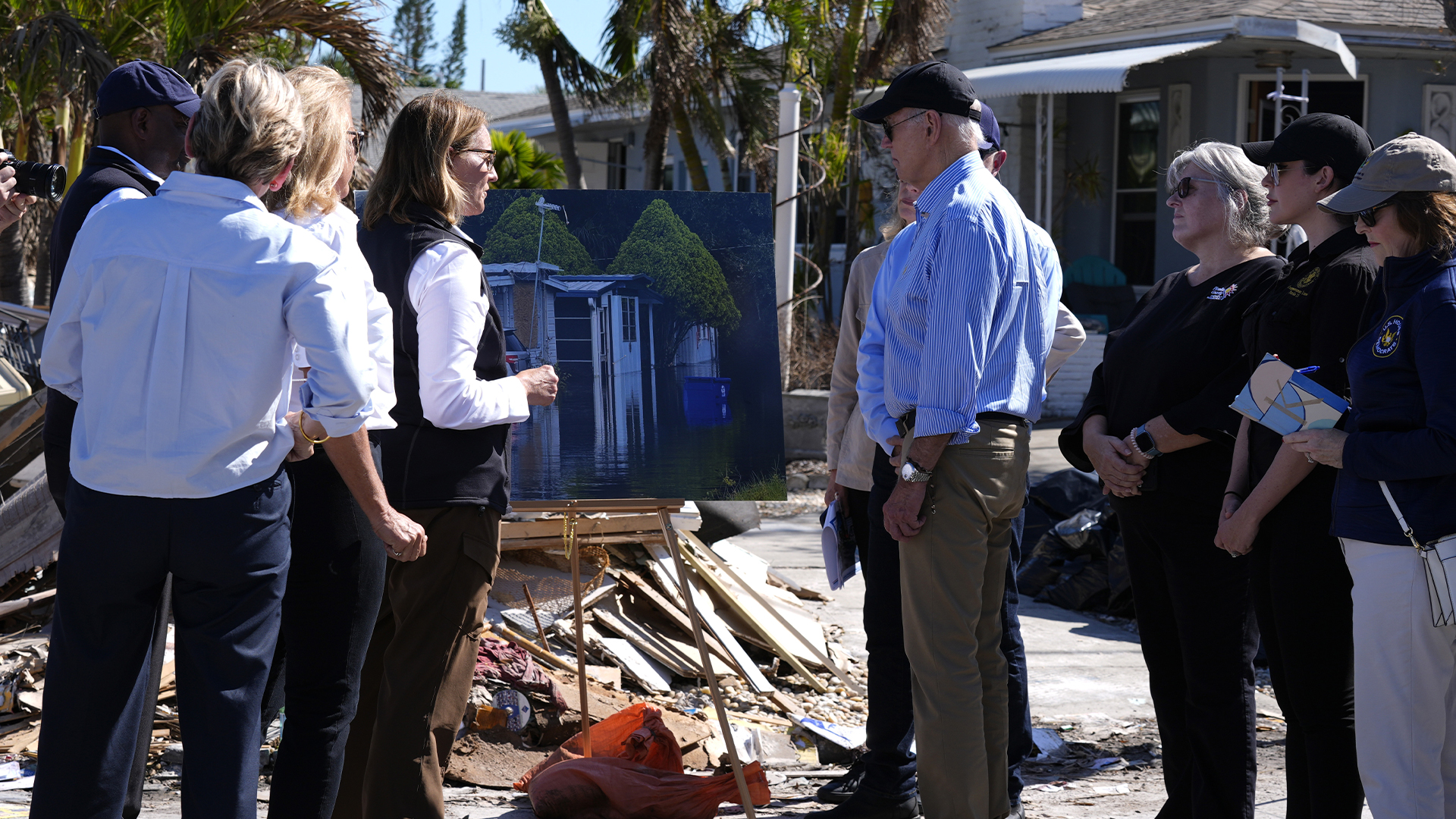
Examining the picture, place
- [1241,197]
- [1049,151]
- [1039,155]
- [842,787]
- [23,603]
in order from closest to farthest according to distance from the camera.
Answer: [1241,197] → [842,787] → [23,603] → [1049,151] → [1039,155]

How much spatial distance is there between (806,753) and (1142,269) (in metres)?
12.3

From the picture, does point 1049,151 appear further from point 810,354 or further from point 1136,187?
point 810,354

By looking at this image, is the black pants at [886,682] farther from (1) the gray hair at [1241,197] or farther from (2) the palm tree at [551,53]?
(2) the palm tree at [551,53]

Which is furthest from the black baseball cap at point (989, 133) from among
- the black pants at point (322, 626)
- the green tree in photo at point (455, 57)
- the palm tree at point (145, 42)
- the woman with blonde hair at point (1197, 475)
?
the green tree in photo at point (455, 57)

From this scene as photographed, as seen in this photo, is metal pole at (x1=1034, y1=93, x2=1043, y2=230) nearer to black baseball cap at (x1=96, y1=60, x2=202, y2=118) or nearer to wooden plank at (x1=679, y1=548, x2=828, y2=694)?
wooden plank at (x1=679, y1=548, x2=828, y2=694)

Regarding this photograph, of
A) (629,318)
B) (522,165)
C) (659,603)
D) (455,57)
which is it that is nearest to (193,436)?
(629,318)

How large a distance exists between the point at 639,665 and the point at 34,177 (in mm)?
3011

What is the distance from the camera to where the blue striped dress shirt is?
314cm

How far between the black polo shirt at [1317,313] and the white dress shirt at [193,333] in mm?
2304

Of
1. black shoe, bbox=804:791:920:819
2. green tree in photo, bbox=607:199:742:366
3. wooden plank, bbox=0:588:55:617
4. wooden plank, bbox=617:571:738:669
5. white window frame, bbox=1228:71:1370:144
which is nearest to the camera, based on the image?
black shoe, bbox=804:791:920:819

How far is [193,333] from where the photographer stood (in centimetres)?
245

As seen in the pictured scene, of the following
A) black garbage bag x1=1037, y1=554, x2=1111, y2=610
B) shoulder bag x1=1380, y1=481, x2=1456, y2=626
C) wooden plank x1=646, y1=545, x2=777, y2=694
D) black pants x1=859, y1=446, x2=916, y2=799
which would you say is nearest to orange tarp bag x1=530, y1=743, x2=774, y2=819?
black pants x1=859, y1=446, x2=916, y2=799

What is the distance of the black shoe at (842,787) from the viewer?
403 centimetres

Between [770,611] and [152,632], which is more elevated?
[152,632]
